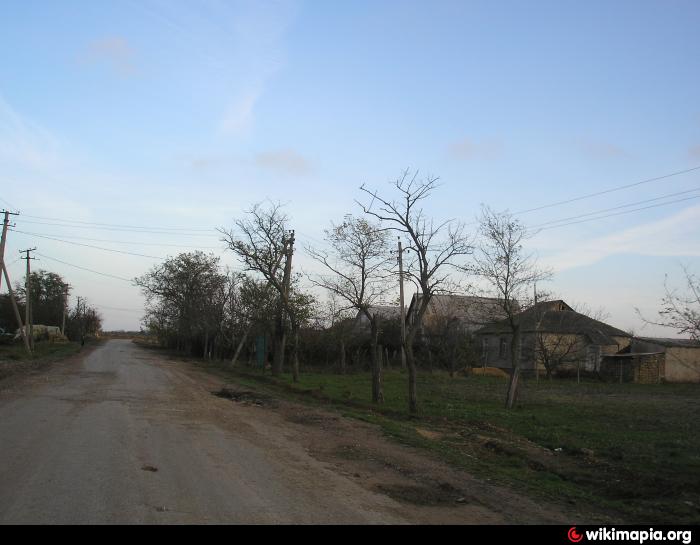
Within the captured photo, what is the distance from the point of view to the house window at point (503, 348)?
4869cm

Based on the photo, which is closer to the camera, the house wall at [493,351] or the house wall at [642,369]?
the house wall at [642,369]

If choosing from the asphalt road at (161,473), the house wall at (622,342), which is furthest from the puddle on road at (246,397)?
the house wall at (622,342)

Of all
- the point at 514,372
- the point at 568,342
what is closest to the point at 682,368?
the point at 568,342

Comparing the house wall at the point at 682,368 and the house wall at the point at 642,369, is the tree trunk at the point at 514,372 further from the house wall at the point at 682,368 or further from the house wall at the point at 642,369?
the house wall at the point at 682,368

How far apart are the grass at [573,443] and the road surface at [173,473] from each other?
1.73 meters

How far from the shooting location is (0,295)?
277 ft

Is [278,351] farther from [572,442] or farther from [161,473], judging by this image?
[161,473]

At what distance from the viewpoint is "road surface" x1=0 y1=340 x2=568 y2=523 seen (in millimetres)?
6336

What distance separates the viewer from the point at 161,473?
26.7 ft

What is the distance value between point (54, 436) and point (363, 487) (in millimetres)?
6226
